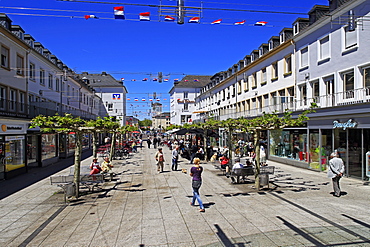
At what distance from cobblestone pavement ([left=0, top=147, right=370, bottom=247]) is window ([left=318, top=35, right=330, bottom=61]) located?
824cm

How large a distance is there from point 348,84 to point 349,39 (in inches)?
94.1

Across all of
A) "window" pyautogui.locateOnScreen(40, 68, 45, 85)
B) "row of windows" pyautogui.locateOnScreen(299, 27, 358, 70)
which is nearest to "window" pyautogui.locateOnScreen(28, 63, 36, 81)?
"window" pyautogui.locateOnScreen(40, 68, 45, 85)

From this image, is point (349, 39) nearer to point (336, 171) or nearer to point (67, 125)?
point (336, 171)

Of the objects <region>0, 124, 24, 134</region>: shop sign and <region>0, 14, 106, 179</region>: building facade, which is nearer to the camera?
<region>0, 124, 24, 134</region>: shop sign

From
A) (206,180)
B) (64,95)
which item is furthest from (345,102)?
(64,95)

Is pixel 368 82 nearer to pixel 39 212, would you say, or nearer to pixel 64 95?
pixel 39 212

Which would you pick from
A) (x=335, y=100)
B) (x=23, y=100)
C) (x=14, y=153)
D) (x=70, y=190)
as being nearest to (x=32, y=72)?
(x=23, y=100)

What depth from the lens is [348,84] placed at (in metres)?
15.9

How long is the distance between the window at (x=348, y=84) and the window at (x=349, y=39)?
4.71 feet

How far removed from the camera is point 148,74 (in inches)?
787

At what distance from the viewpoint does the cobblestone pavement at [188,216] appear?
669 centimetres

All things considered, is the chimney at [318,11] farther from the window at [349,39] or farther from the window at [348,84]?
the window at [348,84]

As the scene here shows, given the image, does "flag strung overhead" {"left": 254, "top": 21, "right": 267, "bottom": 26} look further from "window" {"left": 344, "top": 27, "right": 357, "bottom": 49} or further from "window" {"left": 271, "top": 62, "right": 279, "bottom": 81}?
"window" {"left": 271, "top": 62, "right": 279, "bottom": 81}

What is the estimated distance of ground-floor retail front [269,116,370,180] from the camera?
1406 centimetres
